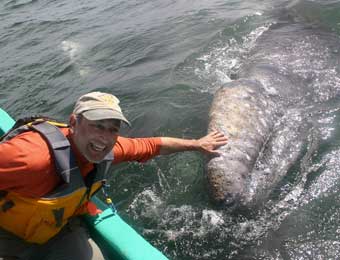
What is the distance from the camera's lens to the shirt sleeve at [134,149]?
14.3 ft

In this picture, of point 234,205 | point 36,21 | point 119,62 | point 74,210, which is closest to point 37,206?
point 74,210

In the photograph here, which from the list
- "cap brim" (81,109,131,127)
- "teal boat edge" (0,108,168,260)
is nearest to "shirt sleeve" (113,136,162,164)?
"teal boat edge" (0,108,168,260)

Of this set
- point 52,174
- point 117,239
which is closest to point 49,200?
point 52,174

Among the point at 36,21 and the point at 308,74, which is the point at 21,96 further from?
the point at 36,21

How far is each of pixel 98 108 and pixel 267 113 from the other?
121 inches

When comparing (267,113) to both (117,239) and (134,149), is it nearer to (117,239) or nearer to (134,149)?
(134,149)

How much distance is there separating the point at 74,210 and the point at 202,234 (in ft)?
4.25

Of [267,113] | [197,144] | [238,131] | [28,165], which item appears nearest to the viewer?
[28,165]

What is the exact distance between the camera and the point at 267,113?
19.8 ft

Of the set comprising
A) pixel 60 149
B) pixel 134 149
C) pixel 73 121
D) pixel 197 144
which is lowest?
pixel 197 144

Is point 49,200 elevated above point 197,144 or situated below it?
above

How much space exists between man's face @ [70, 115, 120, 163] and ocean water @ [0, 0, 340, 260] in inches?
54.8

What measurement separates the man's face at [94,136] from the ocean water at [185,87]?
1.39 m

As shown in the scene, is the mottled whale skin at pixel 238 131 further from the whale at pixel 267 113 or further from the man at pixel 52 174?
the man at pixel 52 174
